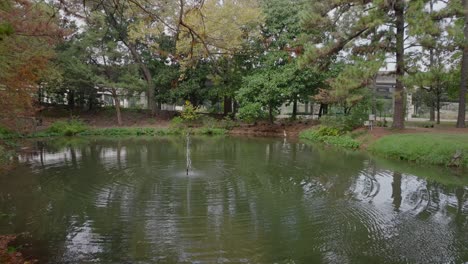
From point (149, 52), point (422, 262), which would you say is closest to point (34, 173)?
point (422, 262)

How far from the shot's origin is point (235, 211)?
710 cm

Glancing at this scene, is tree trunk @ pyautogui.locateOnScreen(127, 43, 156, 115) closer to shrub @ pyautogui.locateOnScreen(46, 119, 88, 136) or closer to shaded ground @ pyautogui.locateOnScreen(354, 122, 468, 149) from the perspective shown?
shrub @ pyautogui.locateOnScreen(46, 119, 88, 136)

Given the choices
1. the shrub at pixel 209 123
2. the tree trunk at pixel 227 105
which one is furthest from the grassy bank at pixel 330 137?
the tree trunk at pixel 227 105

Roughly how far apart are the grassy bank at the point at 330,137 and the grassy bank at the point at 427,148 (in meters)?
1.73

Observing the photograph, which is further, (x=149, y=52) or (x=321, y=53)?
(x=149, y=52)

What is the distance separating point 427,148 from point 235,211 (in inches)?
340

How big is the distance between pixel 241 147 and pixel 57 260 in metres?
12.2

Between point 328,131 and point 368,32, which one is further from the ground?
point 368,32

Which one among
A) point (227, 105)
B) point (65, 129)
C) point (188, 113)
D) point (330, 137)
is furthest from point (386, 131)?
point (65, 129)

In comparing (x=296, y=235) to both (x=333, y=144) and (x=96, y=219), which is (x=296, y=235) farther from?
(x=333, y=144)

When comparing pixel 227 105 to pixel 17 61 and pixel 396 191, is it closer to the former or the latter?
pixel 396 191

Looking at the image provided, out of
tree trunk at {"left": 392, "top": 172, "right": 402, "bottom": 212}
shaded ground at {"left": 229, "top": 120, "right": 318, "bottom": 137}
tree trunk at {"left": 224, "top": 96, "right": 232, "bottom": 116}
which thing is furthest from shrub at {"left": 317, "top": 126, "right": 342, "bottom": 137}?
tree trunk at {"left": 224, "top": 96, "right": 232, "bottom": 116}

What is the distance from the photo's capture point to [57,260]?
16.4ft

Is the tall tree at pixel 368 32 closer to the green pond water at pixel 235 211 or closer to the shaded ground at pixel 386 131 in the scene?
the shaded ground at pixel 386 131
